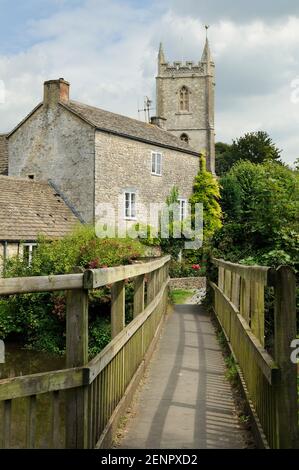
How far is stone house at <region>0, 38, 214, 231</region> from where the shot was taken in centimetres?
2895

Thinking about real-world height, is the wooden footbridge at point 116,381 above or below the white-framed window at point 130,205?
below

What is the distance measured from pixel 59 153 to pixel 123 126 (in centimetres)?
444

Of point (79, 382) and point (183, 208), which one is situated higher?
point (183, 208)

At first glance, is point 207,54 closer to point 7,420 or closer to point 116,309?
point 116,309

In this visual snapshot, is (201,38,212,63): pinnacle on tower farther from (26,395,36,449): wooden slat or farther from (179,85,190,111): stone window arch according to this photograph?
(26,395,36,449): wooden slat

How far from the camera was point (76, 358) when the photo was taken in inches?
146

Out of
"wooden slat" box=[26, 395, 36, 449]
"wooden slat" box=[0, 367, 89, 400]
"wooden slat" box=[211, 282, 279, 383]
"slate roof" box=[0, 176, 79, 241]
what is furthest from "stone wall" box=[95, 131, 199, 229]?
"wooden slat" box=[26, 395, 36, 449]

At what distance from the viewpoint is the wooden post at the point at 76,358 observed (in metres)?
3.65

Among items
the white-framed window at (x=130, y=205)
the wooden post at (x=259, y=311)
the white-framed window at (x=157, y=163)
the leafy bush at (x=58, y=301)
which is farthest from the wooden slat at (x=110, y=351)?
the white-framed window at (x=157, y=163)

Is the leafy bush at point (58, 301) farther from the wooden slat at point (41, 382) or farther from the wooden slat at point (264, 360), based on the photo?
the wooden slat at point (41, 382)

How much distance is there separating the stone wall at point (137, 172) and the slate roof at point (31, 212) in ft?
7.34

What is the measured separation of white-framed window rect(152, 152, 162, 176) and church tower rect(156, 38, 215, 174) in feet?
81.4

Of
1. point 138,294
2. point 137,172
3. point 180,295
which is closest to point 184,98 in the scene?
point 137,172
